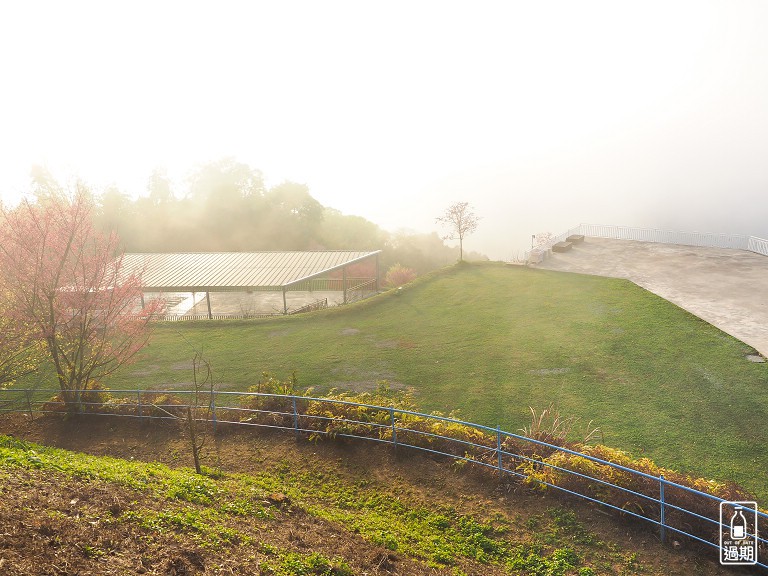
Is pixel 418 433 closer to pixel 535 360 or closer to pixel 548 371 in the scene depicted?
pixel 548 371

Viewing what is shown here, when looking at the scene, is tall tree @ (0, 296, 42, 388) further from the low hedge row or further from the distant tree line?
the distant tree line

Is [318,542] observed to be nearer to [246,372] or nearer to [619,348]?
[246,372]

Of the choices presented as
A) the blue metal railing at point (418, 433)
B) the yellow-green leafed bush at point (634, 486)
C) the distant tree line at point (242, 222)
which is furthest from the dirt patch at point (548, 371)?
the distant tree line at point (242, 222)

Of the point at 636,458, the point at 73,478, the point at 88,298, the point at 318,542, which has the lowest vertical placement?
the point at 636,458

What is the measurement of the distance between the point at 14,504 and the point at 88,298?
9.05 m

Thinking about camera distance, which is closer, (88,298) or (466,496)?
(466,496)

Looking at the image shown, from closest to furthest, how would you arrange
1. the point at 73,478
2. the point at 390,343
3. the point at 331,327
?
the point at 73,478
the point at 390,343
the point at 331,327

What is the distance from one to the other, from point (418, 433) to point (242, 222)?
204 ft

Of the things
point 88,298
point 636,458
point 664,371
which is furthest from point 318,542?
point 664,371

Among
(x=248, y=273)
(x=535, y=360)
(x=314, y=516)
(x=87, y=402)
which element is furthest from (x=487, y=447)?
(x=248, y=273)

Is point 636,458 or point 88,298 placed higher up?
point 88,298

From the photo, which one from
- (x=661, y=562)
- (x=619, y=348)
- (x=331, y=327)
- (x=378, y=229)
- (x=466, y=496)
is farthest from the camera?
(x=378, y=229)

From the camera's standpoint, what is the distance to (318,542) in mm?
8266

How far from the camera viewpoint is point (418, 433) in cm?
1200
